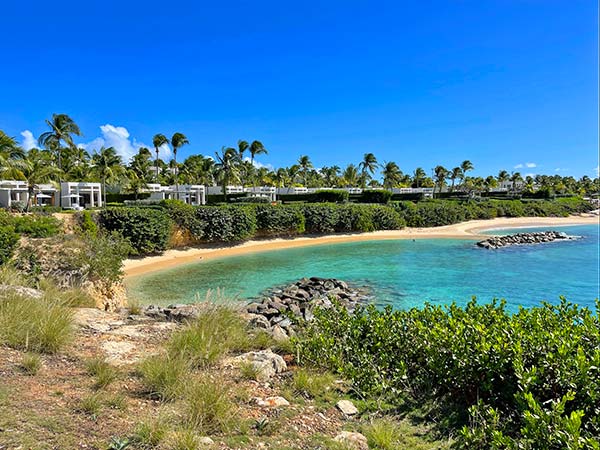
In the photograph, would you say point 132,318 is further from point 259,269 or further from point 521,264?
point 521,264

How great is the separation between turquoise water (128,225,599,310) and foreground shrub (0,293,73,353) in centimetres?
624

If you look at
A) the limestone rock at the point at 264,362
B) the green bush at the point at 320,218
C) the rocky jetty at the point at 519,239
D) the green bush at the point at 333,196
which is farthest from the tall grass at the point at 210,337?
the green bush at the point at 333,196

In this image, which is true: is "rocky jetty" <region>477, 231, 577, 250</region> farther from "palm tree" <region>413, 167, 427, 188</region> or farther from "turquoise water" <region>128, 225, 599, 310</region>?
"palm tree" <region>413, 167, 427, 188</region>

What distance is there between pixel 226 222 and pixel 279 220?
18.4 feet

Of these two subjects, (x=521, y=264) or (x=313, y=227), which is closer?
(x=521, y=264)

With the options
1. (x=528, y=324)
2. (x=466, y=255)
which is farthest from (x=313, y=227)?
(x=528, y=324)

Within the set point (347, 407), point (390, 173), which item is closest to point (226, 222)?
point (347, 407)

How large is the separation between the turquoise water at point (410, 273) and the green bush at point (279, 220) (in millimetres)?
3384

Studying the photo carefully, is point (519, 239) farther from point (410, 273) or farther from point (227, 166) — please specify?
point (227, 166)

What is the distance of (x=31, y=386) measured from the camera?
3900mm

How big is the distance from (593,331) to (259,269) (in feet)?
63.7

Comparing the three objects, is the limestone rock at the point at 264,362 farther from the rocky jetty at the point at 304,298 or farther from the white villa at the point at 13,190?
the white villa at the point at 13,190

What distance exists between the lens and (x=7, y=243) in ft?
44.0

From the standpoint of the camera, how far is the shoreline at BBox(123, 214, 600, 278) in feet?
76.7
